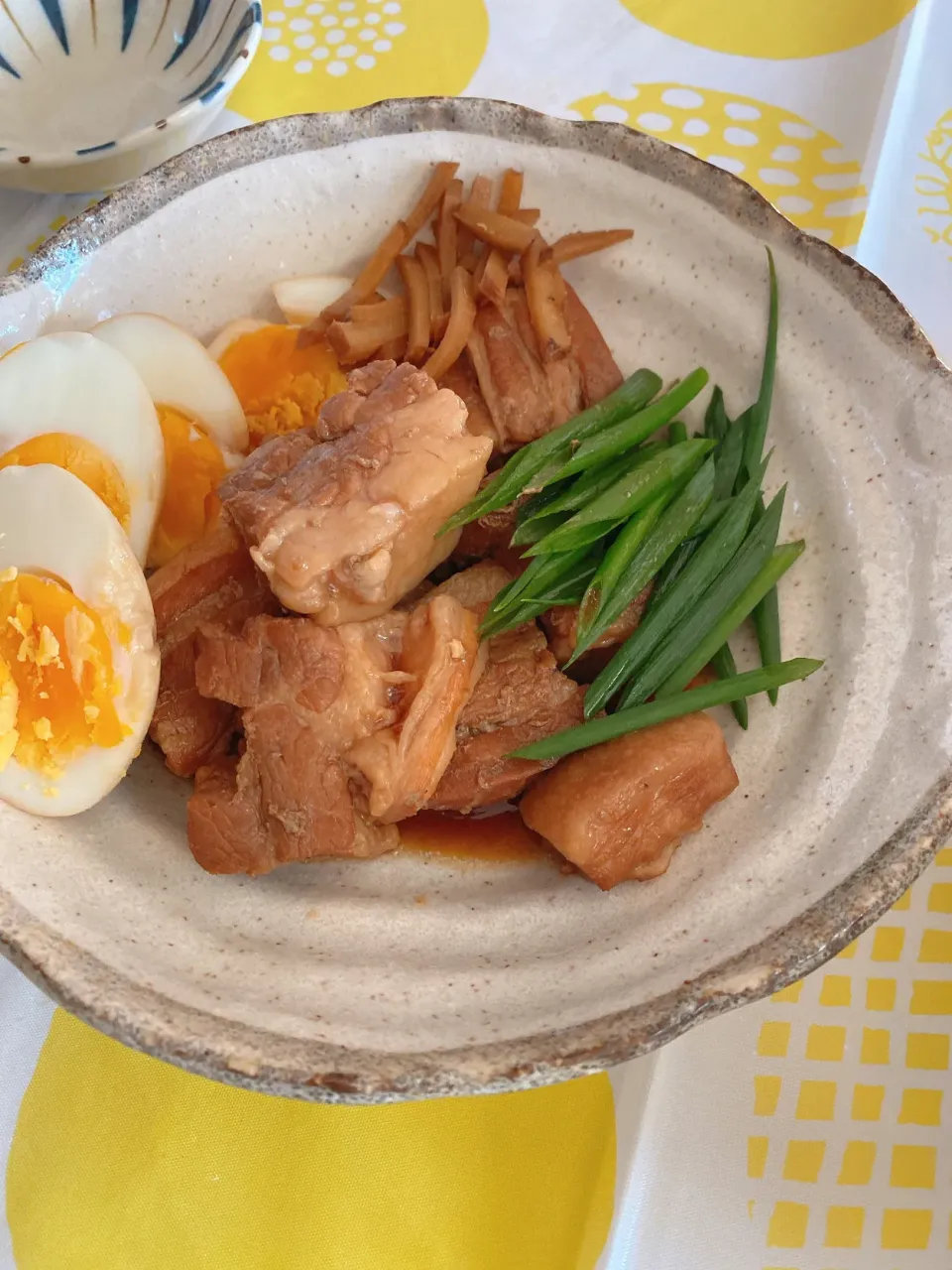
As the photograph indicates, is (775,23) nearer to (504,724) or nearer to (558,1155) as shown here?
(504,724)

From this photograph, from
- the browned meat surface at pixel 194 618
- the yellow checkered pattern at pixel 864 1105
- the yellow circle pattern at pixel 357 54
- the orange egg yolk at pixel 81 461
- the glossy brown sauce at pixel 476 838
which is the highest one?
the yellow circle pattern at pixel 357 54

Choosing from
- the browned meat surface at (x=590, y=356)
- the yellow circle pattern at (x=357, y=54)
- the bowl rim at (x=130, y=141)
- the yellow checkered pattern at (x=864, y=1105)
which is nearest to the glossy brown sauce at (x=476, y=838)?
the yellow checkered pattern at (x=864, y=1105)

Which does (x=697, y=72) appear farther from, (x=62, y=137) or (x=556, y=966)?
(x=556, y=966)

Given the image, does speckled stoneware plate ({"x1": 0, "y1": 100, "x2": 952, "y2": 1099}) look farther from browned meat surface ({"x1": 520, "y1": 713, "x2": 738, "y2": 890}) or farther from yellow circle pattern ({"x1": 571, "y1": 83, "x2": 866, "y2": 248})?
yellow circle pattern ({"x1": 571, "y1": 83, "x2": 866, "y2": 248})

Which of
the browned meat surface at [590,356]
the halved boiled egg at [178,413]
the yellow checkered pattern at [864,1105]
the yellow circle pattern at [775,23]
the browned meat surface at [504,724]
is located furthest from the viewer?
the yellow circle pattern at [775,23]

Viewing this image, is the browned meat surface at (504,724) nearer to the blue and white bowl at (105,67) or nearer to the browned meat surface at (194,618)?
the browned meat surface at (194,618)

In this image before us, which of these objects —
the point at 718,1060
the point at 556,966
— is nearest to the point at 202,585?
the point at 556,966

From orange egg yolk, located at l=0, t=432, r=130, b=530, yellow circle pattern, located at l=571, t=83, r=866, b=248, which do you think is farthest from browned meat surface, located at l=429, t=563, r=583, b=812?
yellow circle pattern, located at l=571, t=83, r=866, b=248

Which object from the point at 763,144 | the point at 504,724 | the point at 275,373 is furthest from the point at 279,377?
the point at 763,144
